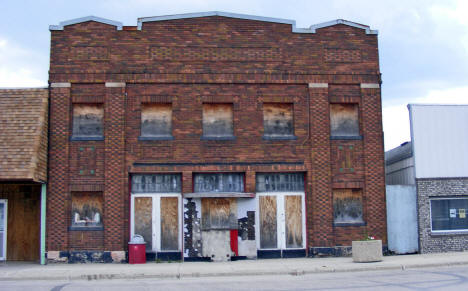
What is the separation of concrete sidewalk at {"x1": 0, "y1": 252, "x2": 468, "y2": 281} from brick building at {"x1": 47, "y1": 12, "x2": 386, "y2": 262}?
1.21 m

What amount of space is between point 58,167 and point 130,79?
3.97m

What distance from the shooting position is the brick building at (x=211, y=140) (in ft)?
65.1

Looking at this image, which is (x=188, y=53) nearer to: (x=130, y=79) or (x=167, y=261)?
(x=130, y=79)

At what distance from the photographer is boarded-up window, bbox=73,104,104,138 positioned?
20.2m

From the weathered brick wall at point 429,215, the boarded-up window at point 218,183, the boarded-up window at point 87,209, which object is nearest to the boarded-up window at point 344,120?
the weathered brick wall at point 429,215

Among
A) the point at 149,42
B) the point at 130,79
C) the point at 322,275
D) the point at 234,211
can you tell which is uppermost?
Result: the point at 149,42

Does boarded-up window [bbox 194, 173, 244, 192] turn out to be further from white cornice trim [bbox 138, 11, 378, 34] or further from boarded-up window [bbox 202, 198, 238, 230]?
white cornice trim [bbox 138, 11, 378, 34]

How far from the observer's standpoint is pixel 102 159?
19969 mm

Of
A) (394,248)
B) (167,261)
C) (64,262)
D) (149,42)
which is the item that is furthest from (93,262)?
(394,248)

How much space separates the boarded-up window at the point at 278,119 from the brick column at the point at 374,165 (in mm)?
2681

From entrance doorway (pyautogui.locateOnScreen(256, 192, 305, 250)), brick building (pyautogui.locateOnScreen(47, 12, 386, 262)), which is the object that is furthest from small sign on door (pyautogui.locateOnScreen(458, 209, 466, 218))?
entrance doorway (pyautogui.locateOnScreen(256, 192, 305, 250))

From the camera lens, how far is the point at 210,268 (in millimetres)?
17312

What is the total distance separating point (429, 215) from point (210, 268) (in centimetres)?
863

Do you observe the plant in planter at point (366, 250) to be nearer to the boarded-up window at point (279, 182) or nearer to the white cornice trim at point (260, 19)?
the boarded-up window at point (279, 182)
